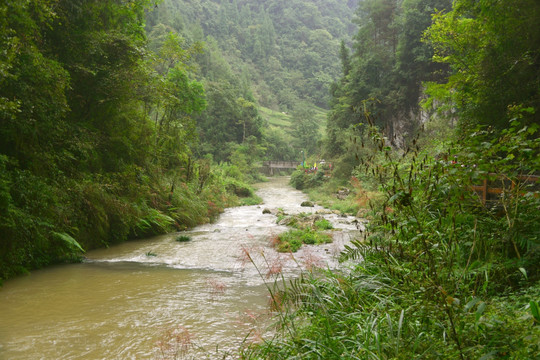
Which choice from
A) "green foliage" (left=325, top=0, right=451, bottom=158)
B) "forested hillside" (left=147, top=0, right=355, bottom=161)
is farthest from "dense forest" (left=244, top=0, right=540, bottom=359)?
"forested hillside" (left=147, top=0, right=355, bottom=161)

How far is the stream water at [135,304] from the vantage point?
3850 mm

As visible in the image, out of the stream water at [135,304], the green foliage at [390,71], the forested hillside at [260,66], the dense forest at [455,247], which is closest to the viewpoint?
the dense forest at [455,247]

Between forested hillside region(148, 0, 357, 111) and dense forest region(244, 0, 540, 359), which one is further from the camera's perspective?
forested hillside region(148, 0, 357, 111)

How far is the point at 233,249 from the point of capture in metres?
9.02

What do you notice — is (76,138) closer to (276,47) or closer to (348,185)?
(348,185)

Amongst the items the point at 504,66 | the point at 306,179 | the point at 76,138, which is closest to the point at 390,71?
the point at 306,179

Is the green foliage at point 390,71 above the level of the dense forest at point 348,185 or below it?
above

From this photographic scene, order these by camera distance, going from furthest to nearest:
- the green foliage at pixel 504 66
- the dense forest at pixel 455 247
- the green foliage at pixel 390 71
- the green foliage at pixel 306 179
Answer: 1. the green foliage at pixel 306 179
2. the green foliage at pixel 390 71
3. the green foliage at pixel 504 66
4. the dense forest at pixel 455 247

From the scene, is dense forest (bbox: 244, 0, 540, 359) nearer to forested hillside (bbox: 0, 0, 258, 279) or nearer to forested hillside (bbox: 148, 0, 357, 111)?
forested hillside (bbox: 0, 0, 258, 279)

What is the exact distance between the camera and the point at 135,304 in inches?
200

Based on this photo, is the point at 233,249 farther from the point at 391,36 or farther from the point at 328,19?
the point at 328,19

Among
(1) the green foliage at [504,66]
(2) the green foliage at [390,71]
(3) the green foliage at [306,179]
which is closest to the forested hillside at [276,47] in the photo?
(2) the green foliage at [390,71]

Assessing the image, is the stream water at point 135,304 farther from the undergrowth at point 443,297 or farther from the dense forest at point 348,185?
the undergrowth at point 443,297

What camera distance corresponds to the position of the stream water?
12.6 feet
